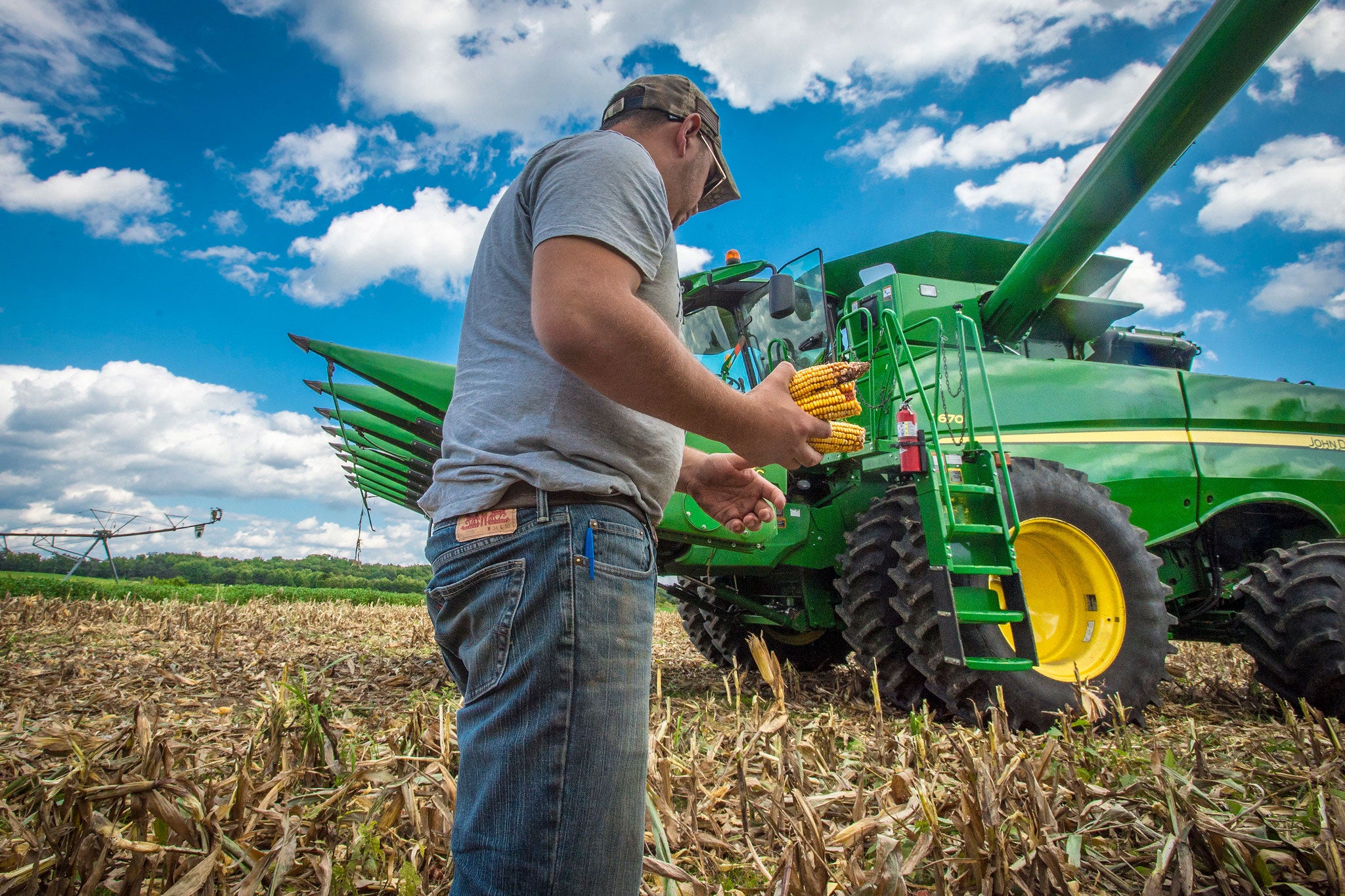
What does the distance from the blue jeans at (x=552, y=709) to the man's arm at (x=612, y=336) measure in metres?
0.18

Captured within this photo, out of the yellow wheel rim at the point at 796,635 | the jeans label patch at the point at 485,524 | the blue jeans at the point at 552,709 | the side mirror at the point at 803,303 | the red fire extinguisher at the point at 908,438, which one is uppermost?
the side mirror at the point at 803,303

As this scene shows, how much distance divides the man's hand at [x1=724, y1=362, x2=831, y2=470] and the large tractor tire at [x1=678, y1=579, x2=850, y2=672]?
4400 millimetres

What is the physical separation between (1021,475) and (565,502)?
376 centimetres

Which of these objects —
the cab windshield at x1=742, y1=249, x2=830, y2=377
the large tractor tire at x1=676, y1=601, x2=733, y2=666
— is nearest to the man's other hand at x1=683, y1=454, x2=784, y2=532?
the cab windshield at x1=742, y1=249, x2=830, y2=377

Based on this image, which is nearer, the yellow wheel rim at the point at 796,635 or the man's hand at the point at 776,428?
the man's hand at the point at 776,428

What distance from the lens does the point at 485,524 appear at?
1.07 m

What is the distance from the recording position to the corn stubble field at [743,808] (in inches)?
67.4

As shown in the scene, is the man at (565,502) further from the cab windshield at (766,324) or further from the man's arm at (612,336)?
the cab windshield at (766,324)

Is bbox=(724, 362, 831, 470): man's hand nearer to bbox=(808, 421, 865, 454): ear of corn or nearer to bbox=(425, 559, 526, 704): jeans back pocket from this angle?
bbox=(808, 421, 865, 454): ear of corn

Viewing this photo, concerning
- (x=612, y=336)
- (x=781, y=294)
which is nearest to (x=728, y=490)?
(x=612, y=336)

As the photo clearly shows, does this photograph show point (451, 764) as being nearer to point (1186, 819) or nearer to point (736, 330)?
point (1186, 819)

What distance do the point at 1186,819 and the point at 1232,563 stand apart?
477cm

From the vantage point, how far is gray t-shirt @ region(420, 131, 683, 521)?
107cm

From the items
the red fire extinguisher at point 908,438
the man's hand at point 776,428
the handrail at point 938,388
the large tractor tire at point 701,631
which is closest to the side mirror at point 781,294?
the handrail at point 938,388
